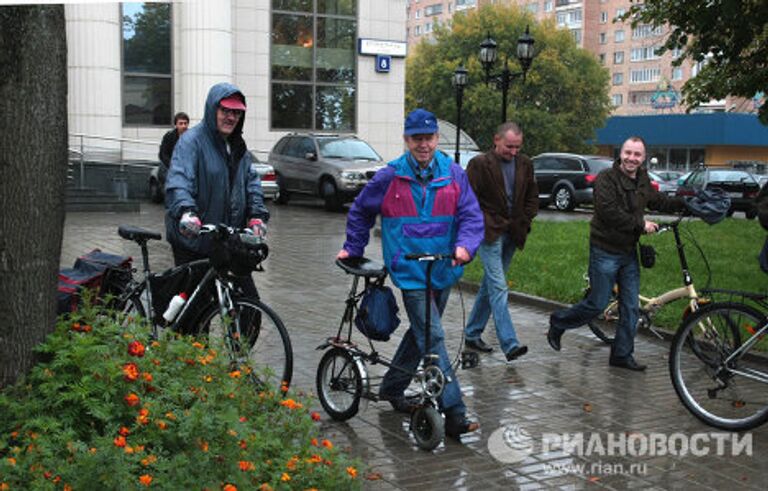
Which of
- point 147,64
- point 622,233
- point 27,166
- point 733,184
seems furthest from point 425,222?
point 733,184

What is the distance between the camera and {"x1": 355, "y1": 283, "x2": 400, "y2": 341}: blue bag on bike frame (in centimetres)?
523

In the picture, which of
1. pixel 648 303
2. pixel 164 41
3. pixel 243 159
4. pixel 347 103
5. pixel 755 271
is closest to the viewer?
pixel 243 159

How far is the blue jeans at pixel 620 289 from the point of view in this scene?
7.12 meters

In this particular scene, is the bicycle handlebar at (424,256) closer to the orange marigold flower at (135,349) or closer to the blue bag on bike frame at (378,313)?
the blue bag on bike frame at (378,313)

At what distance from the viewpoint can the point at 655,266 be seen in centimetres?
1245

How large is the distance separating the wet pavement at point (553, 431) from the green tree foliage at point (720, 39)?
5135mm

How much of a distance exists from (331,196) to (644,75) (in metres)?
84.1

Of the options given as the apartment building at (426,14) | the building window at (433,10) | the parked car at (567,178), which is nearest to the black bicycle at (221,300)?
the parked car at (567,178)

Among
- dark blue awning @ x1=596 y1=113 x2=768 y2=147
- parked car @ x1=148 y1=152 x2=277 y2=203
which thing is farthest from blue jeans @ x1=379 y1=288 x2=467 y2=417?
dark blue awning @ x1=596 y1=113 x2=768 y2=147

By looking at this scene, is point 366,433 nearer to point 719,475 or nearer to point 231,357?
point 231,357

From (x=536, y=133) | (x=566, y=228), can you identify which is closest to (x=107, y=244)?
(x=566, y=228)

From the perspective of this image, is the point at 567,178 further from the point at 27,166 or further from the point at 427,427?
the point at 27,166

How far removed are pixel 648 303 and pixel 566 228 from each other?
10137 mm

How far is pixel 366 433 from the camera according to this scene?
5402mm
